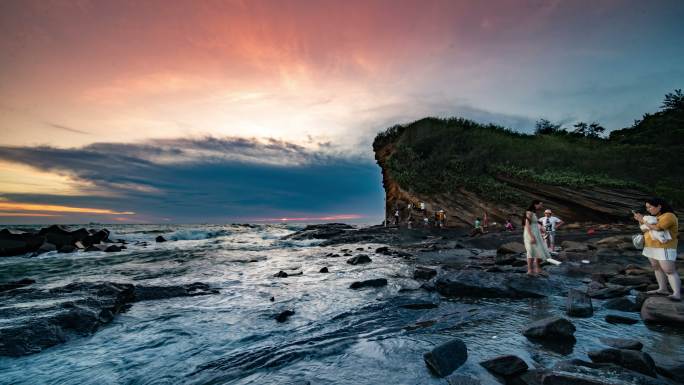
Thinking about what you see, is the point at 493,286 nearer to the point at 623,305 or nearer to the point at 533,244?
the point at 623,305

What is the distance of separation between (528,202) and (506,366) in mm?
33052

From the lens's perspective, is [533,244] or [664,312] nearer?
[664,312]

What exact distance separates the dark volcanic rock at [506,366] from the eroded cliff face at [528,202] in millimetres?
30985

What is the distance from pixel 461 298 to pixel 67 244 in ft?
99.2

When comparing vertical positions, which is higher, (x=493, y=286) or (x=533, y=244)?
(x=533, y=244)

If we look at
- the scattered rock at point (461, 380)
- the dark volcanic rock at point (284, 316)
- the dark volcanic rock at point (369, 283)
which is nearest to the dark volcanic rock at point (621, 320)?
the scattered rock at point (461, 380)

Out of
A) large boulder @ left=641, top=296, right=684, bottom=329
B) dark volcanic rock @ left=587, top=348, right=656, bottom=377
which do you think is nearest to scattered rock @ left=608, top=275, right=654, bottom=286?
large boulder @ left=641, top=296, right=684, bottom=329

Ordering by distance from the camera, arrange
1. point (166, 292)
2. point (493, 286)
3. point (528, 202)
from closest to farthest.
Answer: point (493, 286) < point (166, 292) < point (528, 202)

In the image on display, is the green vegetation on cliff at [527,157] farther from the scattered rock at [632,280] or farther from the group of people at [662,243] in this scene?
the group of people at [662,243]

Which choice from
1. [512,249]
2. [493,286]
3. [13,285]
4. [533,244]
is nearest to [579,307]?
[493,286]

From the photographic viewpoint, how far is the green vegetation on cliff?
3319cm

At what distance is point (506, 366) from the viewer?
3809 millimetres

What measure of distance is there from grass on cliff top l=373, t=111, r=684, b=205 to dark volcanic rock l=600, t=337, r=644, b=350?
31264mm

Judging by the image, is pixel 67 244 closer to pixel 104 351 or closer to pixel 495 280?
pixel 104 351
